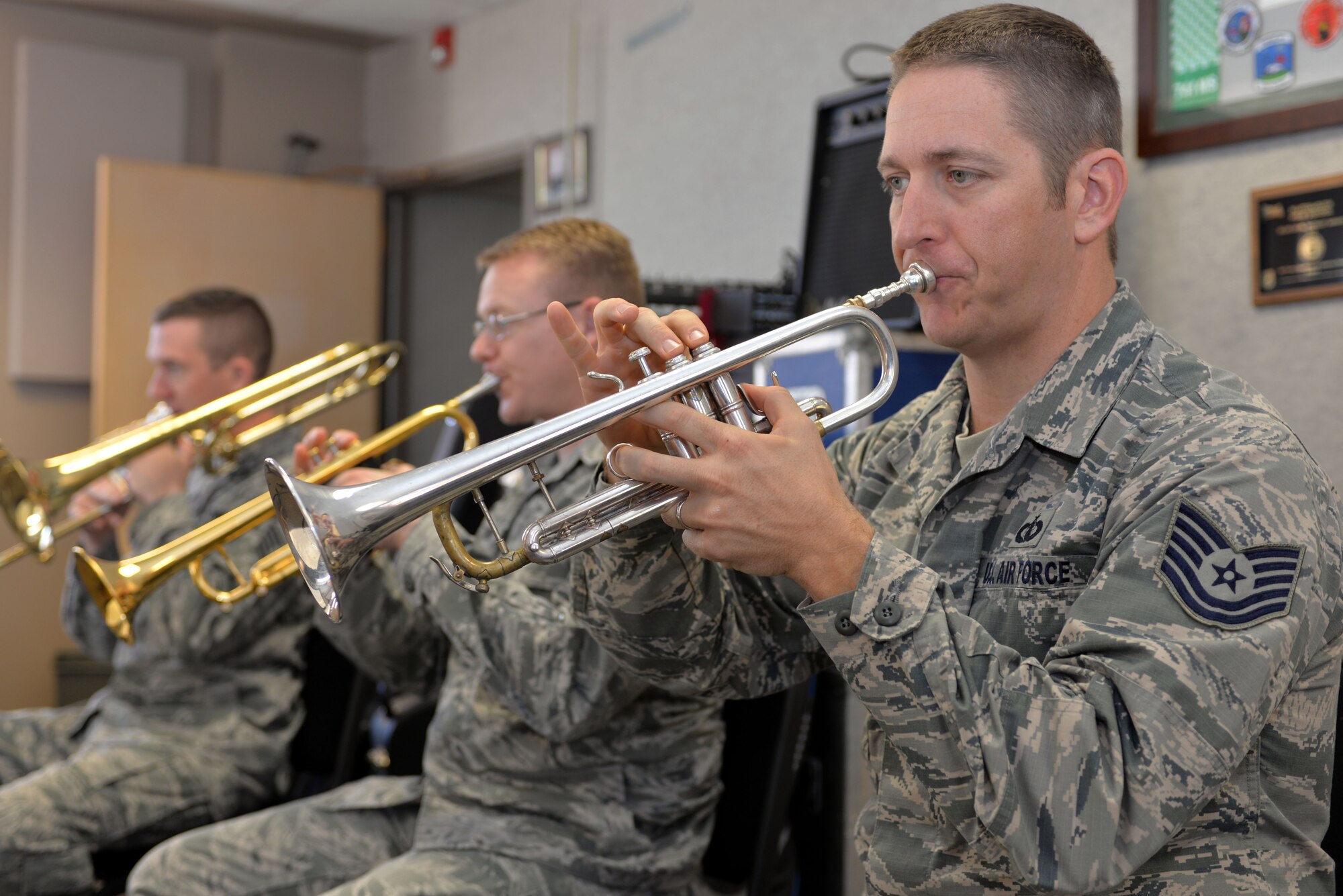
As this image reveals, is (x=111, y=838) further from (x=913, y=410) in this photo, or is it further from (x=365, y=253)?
(x=365, y=253)

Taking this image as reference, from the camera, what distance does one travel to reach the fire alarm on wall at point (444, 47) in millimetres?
5168

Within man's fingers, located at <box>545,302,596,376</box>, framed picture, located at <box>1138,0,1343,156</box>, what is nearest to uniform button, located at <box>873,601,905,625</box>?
man's fingers, located at <box>545,302,596,376</box>

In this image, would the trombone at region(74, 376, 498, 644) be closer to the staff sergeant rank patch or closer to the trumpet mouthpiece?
the trumpet mouthpiece

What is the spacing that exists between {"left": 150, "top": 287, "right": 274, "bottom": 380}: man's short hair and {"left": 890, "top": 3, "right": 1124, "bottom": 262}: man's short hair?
7.47 ft

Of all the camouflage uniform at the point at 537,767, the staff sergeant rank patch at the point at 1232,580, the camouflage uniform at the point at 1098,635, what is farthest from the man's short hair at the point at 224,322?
the staff sergeant rank patch at the point at 1232,580

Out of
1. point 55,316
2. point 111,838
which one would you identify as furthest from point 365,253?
point 111,838

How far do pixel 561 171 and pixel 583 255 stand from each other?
2.54 m

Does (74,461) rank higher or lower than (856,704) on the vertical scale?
higher

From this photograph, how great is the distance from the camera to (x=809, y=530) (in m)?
1.08

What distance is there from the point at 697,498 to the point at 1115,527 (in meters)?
0.37

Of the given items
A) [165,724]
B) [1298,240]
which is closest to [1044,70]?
[1298,240]

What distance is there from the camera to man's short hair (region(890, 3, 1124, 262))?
1251mm

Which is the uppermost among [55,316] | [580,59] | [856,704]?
[580,59]

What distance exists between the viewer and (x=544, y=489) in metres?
1.32
